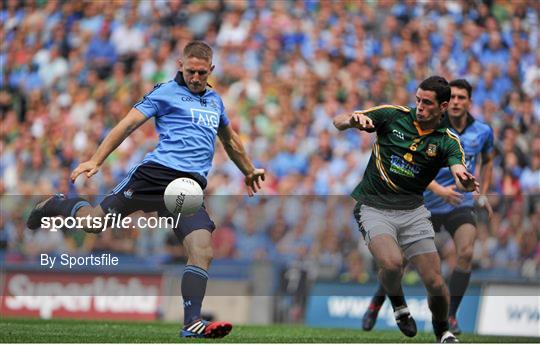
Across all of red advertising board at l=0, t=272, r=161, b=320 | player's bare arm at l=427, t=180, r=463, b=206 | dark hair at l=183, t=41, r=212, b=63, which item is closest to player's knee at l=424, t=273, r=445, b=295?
player's bare arm at l=427, t=180, r=463, b=206

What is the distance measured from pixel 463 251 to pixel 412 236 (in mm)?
1871

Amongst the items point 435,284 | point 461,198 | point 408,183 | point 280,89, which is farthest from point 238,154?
point 280,89

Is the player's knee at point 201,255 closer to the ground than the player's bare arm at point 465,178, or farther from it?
closer to the ground

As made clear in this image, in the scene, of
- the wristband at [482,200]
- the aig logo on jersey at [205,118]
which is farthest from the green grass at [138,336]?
the aig logo on jersey at [205,118]

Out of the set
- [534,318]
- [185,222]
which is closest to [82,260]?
[185,222]

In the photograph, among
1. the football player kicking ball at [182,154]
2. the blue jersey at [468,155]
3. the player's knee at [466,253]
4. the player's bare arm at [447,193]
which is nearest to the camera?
the football player kicking ball at [182,154]

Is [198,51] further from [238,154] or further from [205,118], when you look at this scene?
[238,154]

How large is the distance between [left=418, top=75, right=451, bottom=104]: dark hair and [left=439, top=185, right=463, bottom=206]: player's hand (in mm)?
1935

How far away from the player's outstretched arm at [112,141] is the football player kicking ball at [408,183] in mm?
1697

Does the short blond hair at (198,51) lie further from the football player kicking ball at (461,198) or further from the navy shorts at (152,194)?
the football player kicking ball at (461,198)

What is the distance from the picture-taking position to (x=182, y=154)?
32.1 ft

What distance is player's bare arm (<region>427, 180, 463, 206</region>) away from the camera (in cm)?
1151

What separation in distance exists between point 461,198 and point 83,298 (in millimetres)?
6323

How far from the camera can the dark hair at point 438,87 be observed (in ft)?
31.8
